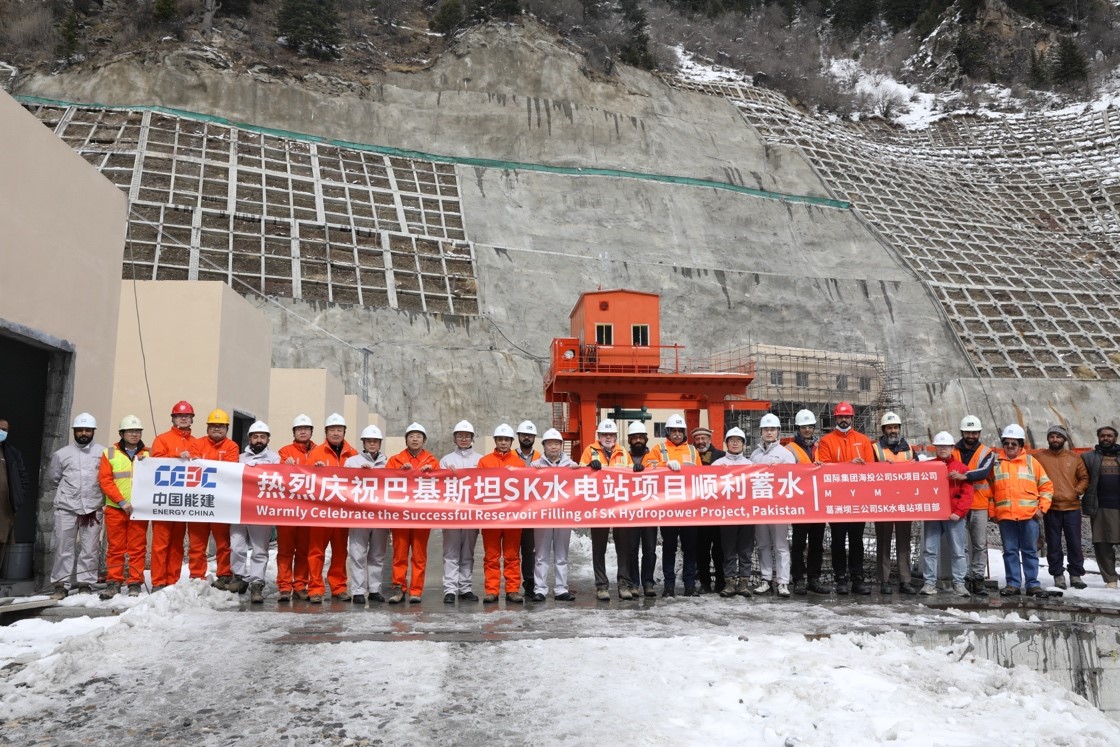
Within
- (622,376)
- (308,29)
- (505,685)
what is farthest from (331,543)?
(308,29)

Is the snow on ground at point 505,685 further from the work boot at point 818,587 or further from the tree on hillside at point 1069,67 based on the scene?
the tree on hillside at point 1069,67

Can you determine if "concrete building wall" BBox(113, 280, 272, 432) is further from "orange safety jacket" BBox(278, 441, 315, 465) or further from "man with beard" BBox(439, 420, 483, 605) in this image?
"man with beard" BBox(439, 420, 483, 605)

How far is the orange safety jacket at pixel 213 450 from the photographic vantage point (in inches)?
322

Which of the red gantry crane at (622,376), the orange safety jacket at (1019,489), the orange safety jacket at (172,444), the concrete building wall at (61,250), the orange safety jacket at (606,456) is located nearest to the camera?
the concrete building wall at (61,250)

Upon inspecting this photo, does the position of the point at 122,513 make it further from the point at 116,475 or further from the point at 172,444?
the point at 172,444

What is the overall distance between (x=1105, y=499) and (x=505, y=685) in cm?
716

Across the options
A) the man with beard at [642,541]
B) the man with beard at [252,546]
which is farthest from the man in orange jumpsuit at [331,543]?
the man with beard at [642,541]

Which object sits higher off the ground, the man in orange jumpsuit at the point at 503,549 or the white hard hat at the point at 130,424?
the white hard hat at the point at 130,424

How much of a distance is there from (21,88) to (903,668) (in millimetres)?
45180

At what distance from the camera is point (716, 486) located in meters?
8.38

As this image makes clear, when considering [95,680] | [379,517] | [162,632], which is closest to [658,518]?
[379,517]

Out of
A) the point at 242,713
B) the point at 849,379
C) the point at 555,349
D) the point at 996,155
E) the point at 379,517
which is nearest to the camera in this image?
the point at 242,713

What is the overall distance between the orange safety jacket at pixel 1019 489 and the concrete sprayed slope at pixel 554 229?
21.5 metres

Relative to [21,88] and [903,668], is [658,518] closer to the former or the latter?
[903,668]
